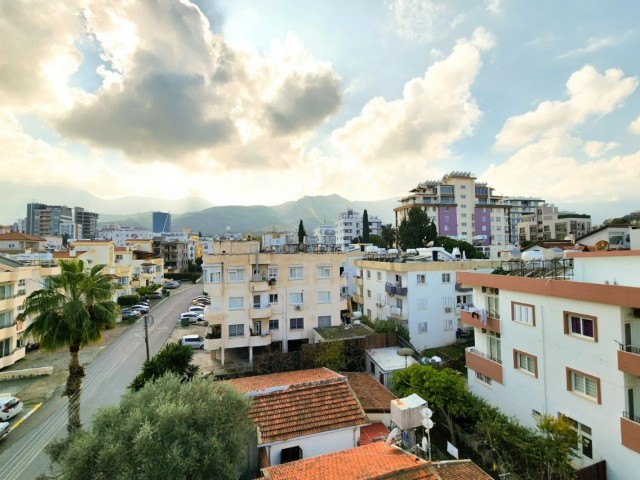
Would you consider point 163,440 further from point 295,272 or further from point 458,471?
point 295,272

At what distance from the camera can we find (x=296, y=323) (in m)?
29.4

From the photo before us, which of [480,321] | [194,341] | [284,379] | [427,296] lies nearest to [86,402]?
[194,341]

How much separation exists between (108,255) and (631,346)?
2354 inches

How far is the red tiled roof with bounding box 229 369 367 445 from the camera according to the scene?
13031 mm

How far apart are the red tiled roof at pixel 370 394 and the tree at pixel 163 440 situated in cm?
847

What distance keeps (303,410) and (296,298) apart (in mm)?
15833

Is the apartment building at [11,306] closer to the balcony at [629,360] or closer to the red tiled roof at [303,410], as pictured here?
the red tiled roof at [303,410]

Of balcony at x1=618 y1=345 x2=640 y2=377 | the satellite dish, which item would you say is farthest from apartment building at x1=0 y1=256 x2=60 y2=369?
balcony at x1=618 y1=345 x2=640 y2=377

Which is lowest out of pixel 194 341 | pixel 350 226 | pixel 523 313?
pixel 194 341

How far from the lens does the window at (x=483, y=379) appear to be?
19547 mm

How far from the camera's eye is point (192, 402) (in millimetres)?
10586

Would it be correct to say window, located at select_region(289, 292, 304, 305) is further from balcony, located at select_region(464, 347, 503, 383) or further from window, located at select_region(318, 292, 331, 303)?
balcony, located at select_region(464, 347, 503, 383)

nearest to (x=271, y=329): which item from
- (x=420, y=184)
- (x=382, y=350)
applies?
(x=382, y=350)

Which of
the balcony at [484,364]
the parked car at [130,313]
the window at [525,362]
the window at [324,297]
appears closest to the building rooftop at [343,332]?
the window at [324,297]
